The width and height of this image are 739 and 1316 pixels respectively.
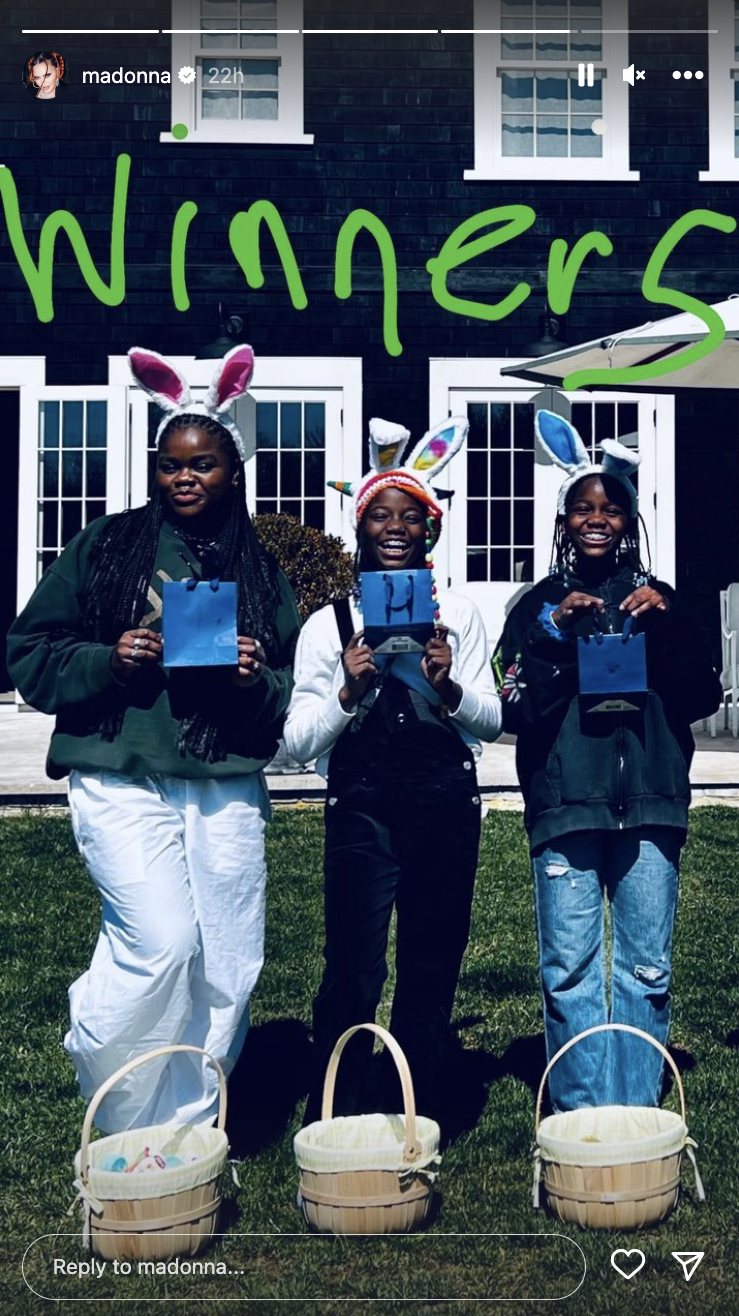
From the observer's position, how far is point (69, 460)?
36.5ft

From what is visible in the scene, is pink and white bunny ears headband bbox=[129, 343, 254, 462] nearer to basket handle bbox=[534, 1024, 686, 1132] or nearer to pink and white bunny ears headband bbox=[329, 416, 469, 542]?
pink and white bunny ears headband bbox=[329, 416, 469, 542]

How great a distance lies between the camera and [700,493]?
11297mm

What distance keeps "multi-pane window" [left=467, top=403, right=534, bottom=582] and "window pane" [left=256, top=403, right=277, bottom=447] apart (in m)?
1.35

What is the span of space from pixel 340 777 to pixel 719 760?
5.83 meters

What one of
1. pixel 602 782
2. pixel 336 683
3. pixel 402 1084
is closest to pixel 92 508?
pixel 336 683

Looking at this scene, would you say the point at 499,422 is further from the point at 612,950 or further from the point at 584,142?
the point at 612,950

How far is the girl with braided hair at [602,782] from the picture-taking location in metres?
3.58

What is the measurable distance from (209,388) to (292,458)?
767 cm

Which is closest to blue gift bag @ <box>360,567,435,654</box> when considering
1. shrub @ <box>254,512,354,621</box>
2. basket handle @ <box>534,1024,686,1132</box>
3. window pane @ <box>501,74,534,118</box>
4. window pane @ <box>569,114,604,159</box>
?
basket handle @ <box>534,1024,686,1132</box>

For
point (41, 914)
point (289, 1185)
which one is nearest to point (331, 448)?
point (41, 914)

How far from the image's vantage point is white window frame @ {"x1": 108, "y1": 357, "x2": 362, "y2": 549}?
36.2ft

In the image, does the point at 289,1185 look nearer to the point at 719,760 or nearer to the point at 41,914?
the point at 41,914

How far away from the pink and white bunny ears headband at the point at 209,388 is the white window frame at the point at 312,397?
24.5ft

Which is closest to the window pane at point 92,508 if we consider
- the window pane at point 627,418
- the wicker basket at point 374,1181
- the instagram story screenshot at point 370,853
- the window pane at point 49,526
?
the window pane at point 49,526
